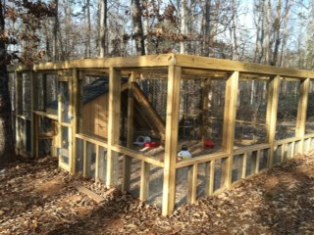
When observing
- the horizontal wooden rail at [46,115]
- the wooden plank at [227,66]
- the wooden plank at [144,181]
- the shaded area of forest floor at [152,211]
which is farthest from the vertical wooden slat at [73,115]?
the wooden plank at [227,66]

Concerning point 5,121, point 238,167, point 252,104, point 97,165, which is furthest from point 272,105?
point 252,104

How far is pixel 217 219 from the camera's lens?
18.0 feet

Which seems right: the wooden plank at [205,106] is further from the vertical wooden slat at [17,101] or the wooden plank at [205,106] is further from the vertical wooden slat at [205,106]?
the vertical wooden slat at [17,101]

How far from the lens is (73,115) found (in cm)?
768

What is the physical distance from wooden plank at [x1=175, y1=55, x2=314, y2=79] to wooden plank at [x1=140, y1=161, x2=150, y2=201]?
6.12 feet

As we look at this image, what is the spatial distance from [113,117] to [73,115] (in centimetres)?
150

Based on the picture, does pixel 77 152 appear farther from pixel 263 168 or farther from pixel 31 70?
pixel 263 168

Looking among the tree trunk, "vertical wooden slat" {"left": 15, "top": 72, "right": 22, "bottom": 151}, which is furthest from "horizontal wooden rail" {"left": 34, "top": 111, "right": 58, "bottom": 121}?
"vertical wooden slat" {"left": 15, "top": 72, "right": 22, "bottom": 151}

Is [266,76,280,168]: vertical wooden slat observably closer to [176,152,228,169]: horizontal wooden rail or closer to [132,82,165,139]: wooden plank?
[176,152,228,169]: horizontal wooden rail

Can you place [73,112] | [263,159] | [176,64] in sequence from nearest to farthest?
[176,64], [73,112], [263,159]

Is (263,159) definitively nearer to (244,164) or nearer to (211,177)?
(244,164)

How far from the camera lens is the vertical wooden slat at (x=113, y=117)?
6.57 m

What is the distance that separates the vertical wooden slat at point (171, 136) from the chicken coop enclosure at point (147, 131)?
0.02 meters

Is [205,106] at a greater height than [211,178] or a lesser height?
greater
